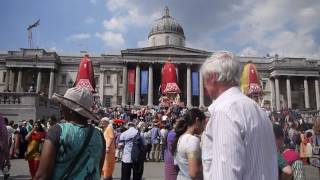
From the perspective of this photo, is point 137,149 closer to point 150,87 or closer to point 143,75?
point 150,87

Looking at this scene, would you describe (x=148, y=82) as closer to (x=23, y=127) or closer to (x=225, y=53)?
(x=23, y=127)

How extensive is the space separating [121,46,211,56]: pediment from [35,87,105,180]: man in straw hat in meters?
55.1

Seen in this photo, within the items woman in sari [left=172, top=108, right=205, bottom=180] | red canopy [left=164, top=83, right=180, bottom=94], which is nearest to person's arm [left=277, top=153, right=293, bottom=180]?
woman in sari [left=172, top=108, right=205, bottom=180]

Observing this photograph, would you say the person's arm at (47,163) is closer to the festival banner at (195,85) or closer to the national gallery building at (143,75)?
the national gallery building at (143,75)

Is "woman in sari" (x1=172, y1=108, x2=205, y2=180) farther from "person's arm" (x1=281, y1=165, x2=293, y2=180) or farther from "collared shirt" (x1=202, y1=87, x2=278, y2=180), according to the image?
"collared shirt" (x1=202, y1=87, x2=278, y2=180)

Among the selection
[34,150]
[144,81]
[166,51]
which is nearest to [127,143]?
[34,150]

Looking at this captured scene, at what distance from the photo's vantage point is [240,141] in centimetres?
245

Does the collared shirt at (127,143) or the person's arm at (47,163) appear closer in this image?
the person's arm at (47,163)

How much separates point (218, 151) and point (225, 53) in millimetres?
836

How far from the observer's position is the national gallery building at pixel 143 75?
58.3 metres

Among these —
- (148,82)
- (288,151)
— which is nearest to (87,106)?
(288,151)

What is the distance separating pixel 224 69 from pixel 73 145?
1.41 metres

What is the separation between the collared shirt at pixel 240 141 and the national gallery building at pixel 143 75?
2111 inches

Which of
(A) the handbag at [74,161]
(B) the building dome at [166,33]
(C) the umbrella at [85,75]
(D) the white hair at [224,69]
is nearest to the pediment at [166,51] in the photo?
(B) the building dome at [166,33]
